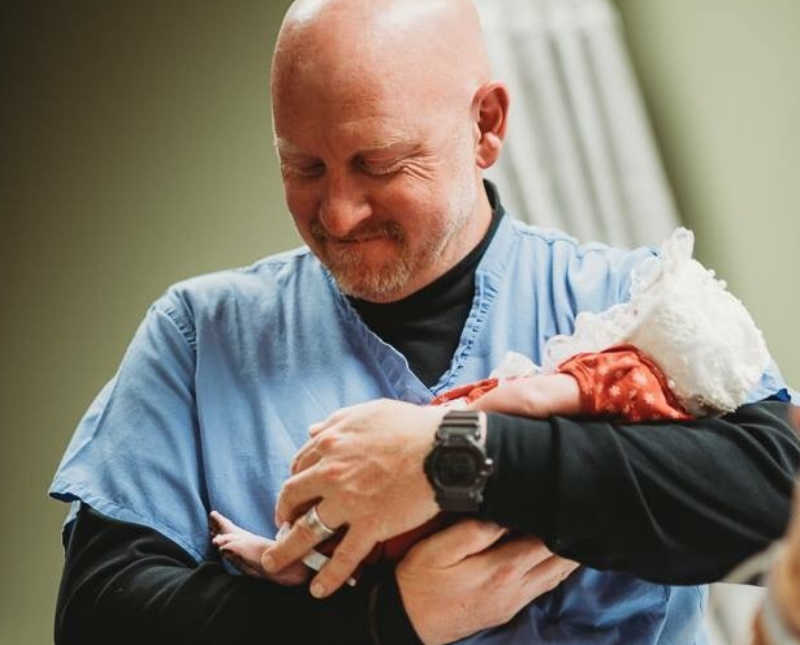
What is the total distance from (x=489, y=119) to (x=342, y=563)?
2.62ft

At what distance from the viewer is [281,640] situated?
145 centimetres

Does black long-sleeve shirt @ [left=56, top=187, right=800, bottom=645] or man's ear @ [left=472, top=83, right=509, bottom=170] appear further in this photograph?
man's ear @ [left=472, top=83, right=509, bottom=170]

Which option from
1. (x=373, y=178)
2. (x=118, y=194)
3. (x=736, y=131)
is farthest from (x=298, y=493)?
(x=736, y=131)

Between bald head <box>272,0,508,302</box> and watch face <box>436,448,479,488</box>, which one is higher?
bald head <box>272,0,508,302</box>

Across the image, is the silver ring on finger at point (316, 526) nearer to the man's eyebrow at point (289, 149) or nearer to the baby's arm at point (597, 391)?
the baby's arm at point (597, 391)

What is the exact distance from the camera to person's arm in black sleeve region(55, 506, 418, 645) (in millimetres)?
1444

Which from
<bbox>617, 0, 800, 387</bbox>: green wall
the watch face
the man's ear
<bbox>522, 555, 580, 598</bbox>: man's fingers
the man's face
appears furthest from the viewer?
<bbox>617, 0, 800, 387</bbox>: green wall

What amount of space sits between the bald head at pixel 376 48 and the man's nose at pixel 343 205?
5.2 inches

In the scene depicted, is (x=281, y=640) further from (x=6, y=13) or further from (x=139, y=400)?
(x=6, y=13)

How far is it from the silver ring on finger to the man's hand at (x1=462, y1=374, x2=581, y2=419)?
0.26 metres

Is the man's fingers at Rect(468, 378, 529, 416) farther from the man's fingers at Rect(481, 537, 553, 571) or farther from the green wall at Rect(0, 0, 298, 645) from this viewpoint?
the green wall at Rect(0, 0, 298, 645)

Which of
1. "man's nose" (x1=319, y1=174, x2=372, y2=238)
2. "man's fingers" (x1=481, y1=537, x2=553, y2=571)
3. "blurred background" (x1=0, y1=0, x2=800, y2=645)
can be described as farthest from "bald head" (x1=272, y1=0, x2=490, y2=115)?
"blurred background" (x1=0, y1=0, x2=800, y2=645)

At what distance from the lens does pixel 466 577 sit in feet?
4.66

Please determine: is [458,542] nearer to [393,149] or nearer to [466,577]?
[466,577]
